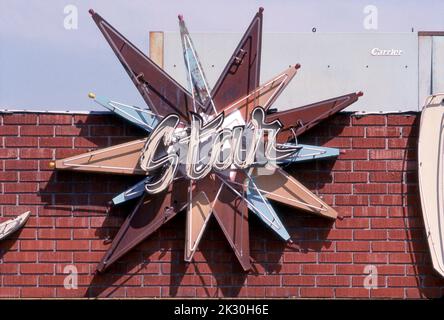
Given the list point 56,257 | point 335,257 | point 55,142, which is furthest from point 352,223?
point 55,142

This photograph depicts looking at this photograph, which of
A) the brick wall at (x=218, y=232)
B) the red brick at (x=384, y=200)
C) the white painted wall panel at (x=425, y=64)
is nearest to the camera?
the brick wall at (x=218, y=232)

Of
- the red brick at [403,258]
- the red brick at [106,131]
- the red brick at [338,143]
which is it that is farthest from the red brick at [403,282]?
the red brick at [106,131]

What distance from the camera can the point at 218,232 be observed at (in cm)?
1160

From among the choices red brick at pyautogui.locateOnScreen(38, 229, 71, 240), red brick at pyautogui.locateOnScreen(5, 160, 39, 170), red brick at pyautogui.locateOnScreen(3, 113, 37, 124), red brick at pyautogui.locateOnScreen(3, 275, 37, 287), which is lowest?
red brick at pyautogui.locateOnScreen(3, 275, 37, 287)

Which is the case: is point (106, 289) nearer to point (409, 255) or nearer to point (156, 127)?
point (156, 127)

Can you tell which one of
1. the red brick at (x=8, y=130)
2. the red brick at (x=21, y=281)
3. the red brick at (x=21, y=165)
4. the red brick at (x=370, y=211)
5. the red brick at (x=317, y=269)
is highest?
the red brick at (x=8, y=130)

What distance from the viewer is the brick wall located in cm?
1163

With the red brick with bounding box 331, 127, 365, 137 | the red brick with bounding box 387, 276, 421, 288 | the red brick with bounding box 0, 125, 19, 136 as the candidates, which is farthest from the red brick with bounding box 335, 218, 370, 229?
the red brick with bounding box 0, 125, 19, 136

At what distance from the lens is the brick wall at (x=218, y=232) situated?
1163cm

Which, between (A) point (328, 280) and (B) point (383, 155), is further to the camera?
(B) point (383, 155)

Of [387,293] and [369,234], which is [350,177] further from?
[387,293]

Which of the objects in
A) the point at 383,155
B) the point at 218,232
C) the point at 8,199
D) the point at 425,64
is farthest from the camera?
the point at 425,64

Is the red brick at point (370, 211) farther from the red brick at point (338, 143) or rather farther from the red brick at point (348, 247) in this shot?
the red brick at point (338, 143)

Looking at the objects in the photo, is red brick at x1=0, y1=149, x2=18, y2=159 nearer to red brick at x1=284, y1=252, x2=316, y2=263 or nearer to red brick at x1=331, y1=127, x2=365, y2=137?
red brick at x1=284, y1=252, x2=316, y2=263
